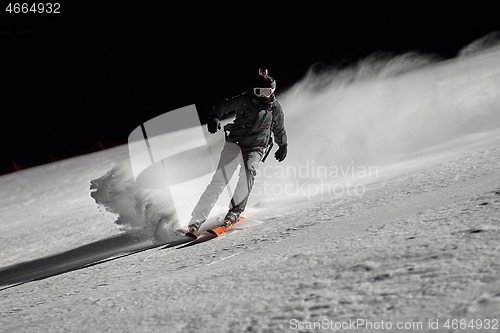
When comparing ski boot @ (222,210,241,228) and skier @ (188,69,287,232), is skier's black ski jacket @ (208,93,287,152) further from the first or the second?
ski boot @ (222,210,241,228)

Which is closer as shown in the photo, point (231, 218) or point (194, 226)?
point (194, 226)

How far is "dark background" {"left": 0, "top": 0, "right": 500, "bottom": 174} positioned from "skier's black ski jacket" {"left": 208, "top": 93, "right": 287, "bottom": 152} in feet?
19.9

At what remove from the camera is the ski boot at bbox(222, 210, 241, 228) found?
4695 millimetres

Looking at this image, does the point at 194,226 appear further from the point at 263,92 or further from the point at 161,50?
the point at 161,50

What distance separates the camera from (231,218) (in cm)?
475

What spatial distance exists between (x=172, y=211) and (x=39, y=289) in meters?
1.89

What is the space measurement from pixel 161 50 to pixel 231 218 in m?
7.67

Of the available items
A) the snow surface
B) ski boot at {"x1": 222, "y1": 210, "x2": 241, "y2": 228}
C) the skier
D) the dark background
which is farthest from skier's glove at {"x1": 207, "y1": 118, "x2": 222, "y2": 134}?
the dark background

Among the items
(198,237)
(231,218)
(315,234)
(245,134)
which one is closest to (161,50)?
(245,134)

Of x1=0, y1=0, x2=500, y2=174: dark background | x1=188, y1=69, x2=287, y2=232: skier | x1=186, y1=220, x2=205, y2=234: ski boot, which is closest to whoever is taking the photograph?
x1=186, y1=220, x2=205, y2=234: ski boot

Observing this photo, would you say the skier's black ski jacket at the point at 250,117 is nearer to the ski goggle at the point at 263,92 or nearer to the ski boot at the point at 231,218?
the ski goggle at the point at 263,92

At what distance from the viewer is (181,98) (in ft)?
36.9

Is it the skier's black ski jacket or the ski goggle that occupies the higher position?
the ski goggle

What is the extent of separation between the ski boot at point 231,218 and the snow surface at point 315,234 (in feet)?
0.32
